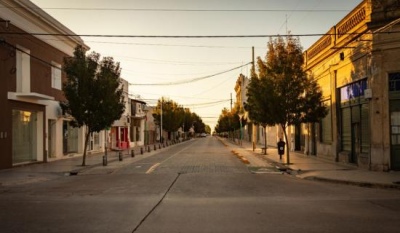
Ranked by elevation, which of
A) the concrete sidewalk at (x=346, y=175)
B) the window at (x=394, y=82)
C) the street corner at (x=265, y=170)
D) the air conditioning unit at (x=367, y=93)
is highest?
the window at (x=394, y=82)

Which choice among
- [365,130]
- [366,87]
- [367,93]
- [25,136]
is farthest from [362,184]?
[25,136]

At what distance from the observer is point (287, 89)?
929 inches

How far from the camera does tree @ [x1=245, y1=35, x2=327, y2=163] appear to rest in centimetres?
2364

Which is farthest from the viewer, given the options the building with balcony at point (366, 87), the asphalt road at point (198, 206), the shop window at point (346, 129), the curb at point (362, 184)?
the shop window at point (346, 129)

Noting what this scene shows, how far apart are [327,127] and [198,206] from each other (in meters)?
17.9

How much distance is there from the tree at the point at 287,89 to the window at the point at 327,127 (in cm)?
208

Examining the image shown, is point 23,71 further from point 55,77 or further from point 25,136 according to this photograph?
point 55,77

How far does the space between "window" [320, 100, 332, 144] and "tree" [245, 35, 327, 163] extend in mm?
2082

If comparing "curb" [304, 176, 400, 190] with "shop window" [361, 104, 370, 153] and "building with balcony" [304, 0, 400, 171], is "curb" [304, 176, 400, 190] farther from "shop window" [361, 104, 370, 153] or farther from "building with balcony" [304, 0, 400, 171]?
"shop window" [361, 104, 370, 153]

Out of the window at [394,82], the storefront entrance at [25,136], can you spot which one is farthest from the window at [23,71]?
the window at [394,82]

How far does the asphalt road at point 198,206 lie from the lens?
29.2ft

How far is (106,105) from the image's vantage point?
2588 centimetres

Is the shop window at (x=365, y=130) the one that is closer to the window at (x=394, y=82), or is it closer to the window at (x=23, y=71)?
the window at (x=394, y=82)

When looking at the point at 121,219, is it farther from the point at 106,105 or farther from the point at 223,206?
the point at 106,105
